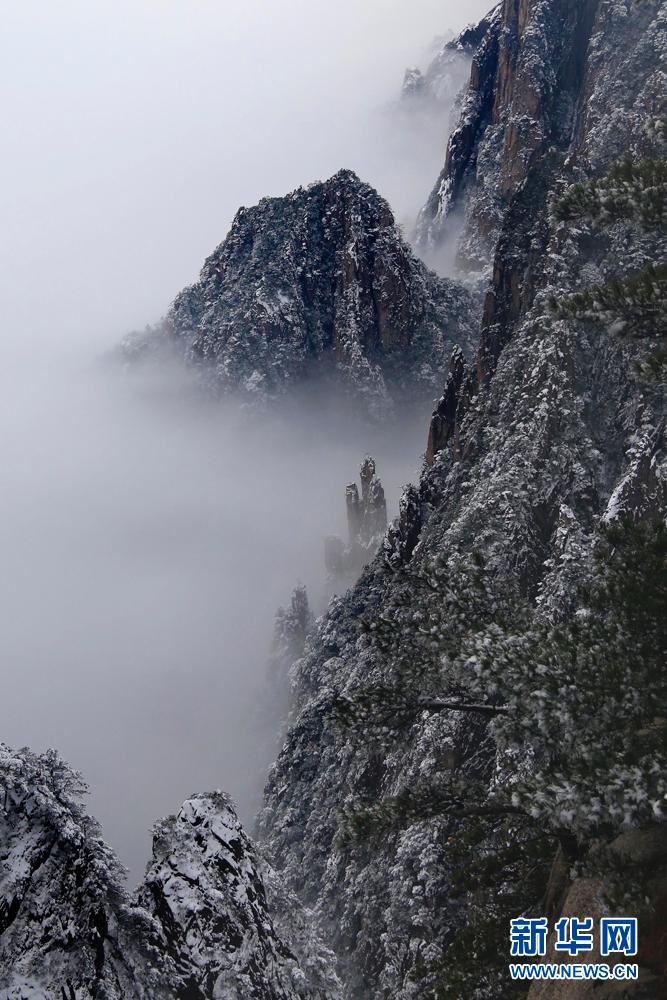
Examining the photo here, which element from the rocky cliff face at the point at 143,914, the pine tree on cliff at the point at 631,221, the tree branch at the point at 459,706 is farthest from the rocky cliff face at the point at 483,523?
the rocky cliff face at the point at 143,914

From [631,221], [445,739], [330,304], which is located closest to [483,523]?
[445,739]

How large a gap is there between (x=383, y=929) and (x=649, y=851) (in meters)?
31.4

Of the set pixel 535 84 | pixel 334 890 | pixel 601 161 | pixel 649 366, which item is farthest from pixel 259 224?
pixel 649 366

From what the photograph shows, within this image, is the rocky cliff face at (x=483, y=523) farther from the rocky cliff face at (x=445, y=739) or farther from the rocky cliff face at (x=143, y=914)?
the rocky cliff face at (x=143, y=914)

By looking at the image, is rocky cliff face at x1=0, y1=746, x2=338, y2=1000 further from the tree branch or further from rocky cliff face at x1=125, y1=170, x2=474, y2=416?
rocky cliff face at x1=125, y1=170, x2=474, y2=416

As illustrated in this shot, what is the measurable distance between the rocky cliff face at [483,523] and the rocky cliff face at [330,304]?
6883cm

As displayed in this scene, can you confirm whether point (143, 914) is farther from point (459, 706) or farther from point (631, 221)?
point (631, 221)

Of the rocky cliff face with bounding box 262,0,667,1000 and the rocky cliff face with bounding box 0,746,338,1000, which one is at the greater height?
the rocky cliff face with bounding box 262,0,667,1000

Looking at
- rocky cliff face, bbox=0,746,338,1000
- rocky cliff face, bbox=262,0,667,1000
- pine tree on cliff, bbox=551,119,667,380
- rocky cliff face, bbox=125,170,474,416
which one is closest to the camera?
pine tree on cliff, bbox=551,119,667,380

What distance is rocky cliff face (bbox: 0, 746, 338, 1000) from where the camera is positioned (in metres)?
13.7

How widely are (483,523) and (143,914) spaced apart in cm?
3205

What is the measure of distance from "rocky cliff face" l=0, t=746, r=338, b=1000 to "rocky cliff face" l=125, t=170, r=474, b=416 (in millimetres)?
144252

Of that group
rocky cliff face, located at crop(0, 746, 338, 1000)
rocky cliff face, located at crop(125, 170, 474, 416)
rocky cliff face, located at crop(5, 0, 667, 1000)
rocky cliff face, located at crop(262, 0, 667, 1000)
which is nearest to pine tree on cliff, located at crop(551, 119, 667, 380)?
rocky cliff face, located at crop(5, 0, 667, 1000)

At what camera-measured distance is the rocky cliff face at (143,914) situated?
13703mm
